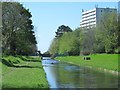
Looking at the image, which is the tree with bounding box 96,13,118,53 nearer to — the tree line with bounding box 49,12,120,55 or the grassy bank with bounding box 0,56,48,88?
the tree line with bounding box 49,12,120,55

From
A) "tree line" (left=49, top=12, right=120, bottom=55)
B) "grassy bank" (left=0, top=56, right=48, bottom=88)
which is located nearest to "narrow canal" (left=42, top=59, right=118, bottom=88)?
"grassy bank" (left=0, top=56, right=48, bottom=88)

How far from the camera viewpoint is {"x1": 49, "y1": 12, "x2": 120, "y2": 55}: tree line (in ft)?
222

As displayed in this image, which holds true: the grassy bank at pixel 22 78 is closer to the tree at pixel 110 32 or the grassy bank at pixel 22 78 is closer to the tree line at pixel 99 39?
the tree at pixel 110 32

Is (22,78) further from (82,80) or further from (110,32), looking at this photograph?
(110,32)

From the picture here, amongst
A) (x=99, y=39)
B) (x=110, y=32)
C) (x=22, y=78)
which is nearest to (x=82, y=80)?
(x=22, y=78)

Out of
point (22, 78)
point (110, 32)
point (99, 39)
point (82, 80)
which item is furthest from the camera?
point (99, 39)

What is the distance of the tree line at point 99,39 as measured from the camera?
222ft

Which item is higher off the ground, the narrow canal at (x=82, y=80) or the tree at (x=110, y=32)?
the tree at (x=110, y=32)

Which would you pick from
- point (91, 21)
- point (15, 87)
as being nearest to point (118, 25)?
point (15, 87)

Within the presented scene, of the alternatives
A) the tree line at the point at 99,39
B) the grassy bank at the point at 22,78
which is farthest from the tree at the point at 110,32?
the grassy bank at the point at 22,78

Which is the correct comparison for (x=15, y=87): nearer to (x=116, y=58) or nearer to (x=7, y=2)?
(x=7, y=2)

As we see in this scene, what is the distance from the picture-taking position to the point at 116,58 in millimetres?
59969

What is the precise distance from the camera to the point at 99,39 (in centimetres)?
7831

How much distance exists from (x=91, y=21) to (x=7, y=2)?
497 feet
